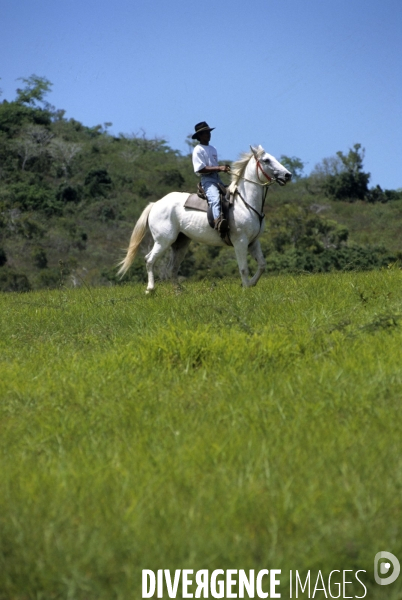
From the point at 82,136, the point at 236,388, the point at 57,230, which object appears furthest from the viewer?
the point at 82,136

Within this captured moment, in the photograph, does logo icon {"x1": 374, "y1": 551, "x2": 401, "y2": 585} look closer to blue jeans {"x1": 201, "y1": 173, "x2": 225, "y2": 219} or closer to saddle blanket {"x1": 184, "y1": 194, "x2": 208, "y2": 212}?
blue jeans {"x1": 201, "y1": 173, "x2": 225, "y2": 219}

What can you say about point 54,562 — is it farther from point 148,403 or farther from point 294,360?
point 294,360

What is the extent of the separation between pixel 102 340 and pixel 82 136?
83.1 m

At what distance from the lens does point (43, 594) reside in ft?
11.4

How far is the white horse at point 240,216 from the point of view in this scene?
12.7 meters

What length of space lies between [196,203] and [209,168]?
82 centimetres

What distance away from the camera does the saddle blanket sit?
13.2 metres

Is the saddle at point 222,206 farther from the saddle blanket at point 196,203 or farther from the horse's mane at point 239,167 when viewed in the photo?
the horse's mane at point 239,167

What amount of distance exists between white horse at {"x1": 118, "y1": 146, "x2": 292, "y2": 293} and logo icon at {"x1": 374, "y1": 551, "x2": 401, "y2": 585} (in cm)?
894

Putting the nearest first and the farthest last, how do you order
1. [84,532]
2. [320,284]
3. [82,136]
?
[84,532], [320,284], [82,136]

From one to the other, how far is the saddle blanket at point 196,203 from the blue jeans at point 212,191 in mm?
322

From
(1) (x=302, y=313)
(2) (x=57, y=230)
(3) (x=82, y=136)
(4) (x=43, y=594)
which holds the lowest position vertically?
(4) (x=43, y=594)

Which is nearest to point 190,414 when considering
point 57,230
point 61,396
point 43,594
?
point 61,396

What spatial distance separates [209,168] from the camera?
1260 centimetres
